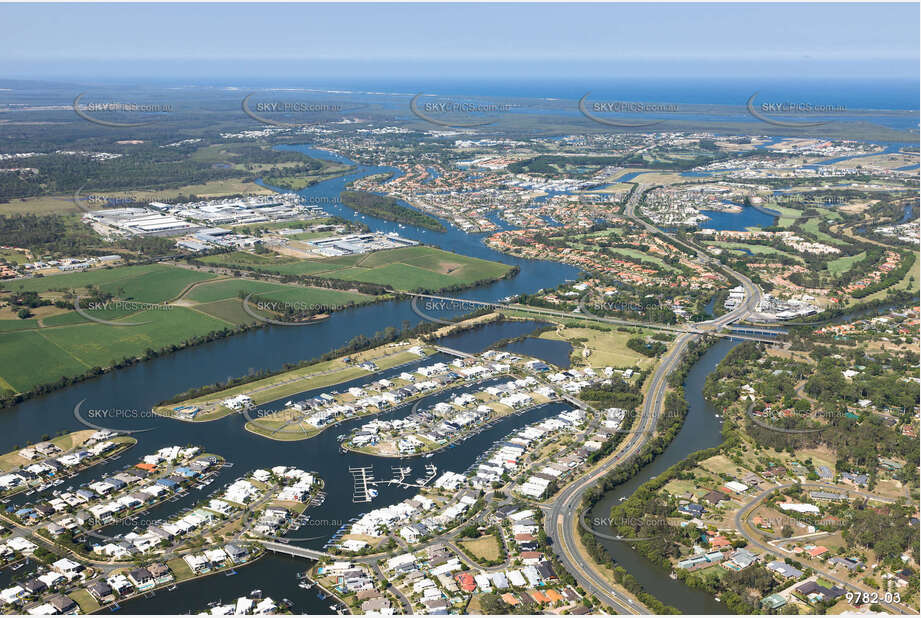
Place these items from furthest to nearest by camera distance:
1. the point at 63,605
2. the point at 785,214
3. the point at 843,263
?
1. the point at 785,214
2. the point at 843,263
3. the point at 63,605

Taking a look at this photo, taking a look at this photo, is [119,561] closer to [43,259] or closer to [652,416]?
[652,416]

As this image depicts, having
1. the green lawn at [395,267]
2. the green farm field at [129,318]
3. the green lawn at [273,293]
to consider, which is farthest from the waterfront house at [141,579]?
the green lawn at [395,267]

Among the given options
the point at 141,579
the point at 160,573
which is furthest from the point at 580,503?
the point at 141,579

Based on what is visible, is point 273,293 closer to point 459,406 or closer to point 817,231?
point 459,406

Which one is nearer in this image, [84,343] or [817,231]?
[84,343]

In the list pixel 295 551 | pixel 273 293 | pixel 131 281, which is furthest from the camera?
pixel 131 281

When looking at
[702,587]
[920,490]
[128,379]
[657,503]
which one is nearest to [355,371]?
→ [128,379]
